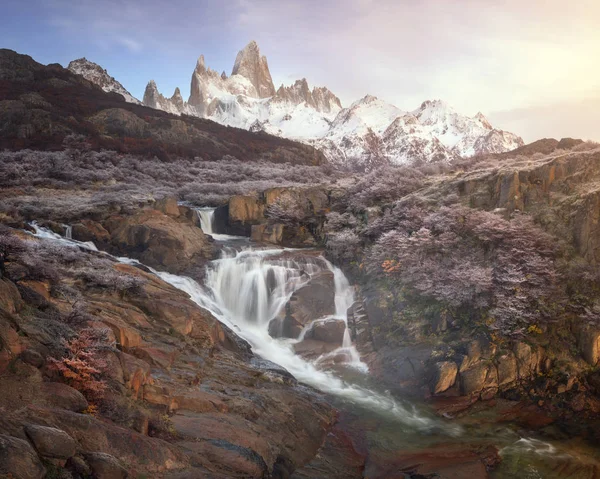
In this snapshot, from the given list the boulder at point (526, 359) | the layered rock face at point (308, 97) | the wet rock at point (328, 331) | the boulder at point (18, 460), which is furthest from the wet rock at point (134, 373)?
the layered rock face at point (308, 97)

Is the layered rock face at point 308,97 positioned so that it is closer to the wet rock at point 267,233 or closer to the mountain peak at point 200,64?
the mountain peak at point 200,64

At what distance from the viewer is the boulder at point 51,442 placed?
17.1 feet

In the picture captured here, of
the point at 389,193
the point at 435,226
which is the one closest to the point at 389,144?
the point at 389,193

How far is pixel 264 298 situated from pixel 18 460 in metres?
16.4

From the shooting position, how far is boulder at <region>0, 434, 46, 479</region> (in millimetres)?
4648

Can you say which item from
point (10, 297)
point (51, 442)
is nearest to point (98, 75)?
point (10, 297)

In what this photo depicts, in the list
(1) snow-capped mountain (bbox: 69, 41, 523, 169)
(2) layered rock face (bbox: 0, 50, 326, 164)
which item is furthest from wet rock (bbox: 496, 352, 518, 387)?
(1) snow-capped mountain (bbox: 69, 41, 523, 169)

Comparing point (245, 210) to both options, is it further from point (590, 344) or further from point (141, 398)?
point (590, 344)

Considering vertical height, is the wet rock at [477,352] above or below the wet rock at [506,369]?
above

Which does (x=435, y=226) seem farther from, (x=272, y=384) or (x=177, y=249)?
(x=177, y=249)

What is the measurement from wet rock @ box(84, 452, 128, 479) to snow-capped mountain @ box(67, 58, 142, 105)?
8499cm

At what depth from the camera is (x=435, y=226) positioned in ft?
68.1

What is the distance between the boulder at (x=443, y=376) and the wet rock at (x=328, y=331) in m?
5.15

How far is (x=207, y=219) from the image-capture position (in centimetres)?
2936
